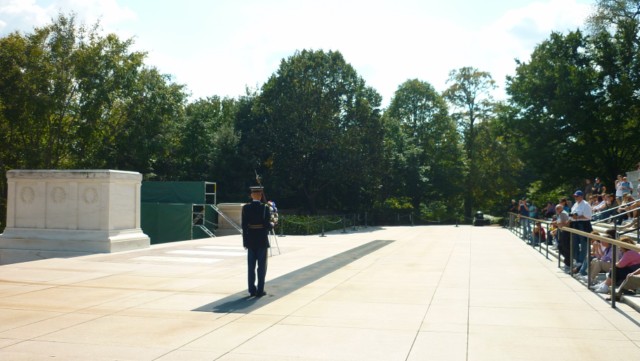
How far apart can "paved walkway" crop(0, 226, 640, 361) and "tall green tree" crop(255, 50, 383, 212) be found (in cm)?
2532

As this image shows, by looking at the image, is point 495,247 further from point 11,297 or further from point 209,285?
point 11,297

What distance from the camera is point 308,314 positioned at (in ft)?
27.1

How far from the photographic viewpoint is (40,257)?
17156mm

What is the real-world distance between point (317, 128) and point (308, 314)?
31.5 metres

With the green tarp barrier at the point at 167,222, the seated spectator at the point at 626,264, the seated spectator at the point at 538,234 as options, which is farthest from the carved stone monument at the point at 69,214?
the seated spectator at the point at 538,234

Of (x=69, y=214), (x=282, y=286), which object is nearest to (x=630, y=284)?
(x=282, y=286)

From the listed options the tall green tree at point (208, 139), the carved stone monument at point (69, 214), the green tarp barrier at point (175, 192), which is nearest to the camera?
the carved stone monument at point (69, 214)

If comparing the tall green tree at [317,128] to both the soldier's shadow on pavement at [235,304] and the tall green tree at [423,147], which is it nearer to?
the tall green tree at [423,147]

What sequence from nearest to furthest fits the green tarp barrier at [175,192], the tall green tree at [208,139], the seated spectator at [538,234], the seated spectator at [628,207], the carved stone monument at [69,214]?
the seated spectator at [628,207], the carved stone monument at [69,214], the seated spectator at [538,234], the green tarp barrier at [175,192], the tall green tree at [208,139]

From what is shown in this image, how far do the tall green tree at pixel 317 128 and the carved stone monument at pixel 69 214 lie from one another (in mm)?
22035

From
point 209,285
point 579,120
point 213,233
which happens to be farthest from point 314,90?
point 209,285

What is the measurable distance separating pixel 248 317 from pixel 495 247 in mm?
15310

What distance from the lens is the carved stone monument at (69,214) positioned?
17250mm

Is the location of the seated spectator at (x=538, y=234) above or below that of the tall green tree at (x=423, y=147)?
below
